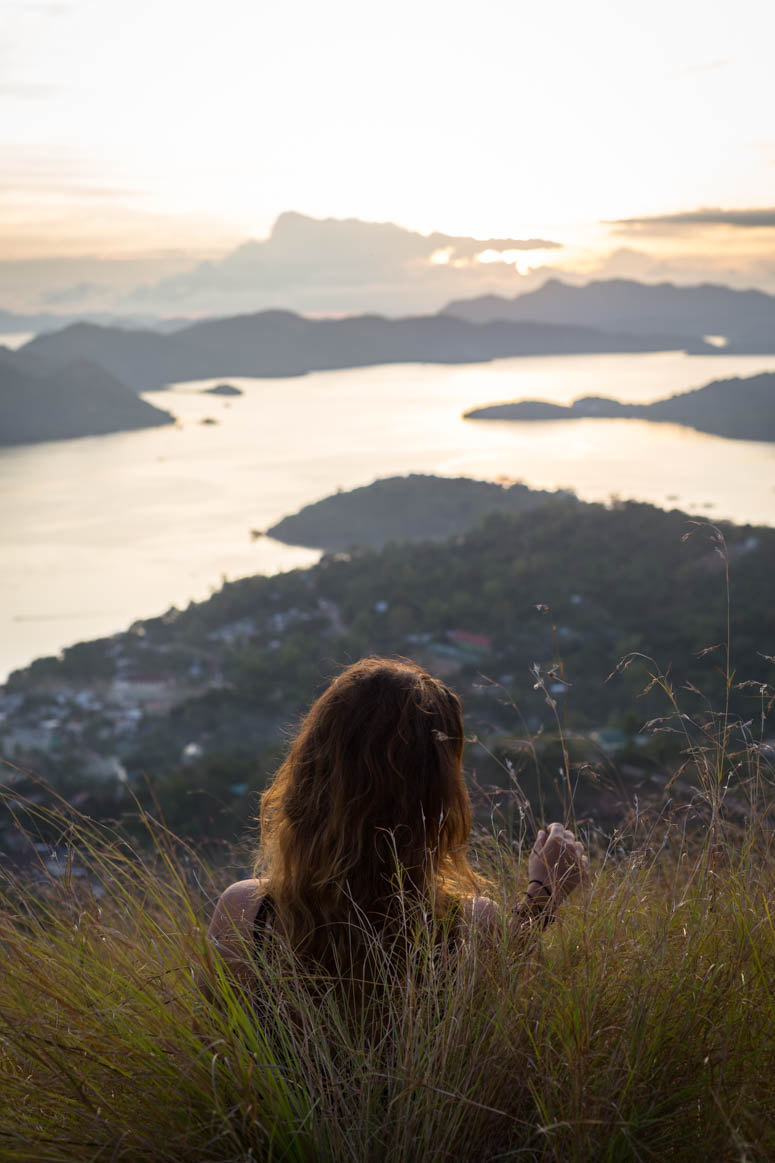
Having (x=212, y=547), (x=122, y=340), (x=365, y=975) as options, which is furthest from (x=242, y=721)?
(x=122, y=340)

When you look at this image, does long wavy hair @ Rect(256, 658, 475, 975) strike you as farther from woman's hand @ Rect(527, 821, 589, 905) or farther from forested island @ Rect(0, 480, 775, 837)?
forested island @ Rect(0, 480, 775, 837)

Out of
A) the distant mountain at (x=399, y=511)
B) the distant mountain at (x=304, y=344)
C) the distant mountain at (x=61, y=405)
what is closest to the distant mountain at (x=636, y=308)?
the distant mountain at (x=304, y=344)

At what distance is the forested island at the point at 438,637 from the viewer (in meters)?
17.7

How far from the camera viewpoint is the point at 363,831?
103cm

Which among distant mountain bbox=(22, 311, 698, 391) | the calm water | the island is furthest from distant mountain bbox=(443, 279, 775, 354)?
the island

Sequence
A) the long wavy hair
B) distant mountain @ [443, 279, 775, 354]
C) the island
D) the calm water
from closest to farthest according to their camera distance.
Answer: the long wavy hair
the calm water
the island
distant mountain @ [443, 279, 775, 354]

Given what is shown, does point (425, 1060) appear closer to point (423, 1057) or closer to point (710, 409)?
point (423, 1057)

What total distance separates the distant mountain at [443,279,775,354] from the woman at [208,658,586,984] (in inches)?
3907

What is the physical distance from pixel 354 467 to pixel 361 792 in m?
58.2

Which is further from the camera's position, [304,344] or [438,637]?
[304,344]

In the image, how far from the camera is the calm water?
37062mm

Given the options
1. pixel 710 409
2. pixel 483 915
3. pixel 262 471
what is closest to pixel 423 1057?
pixel 483 915

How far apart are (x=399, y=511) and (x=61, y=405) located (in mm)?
41980

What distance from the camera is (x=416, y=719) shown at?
1.02m
